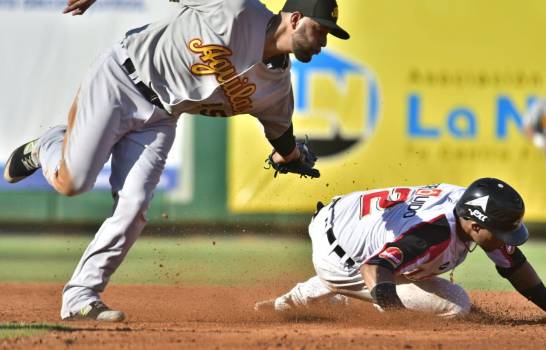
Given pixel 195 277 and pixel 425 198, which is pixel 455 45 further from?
pixel 425 198

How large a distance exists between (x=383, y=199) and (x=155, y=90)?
4.48ft

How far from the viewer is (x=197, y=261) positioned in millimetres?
9203

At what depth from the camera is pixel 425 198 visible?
5.45 meters

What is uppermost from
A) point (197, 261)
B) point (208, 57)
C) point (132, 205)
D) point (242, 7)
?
point (242, 7)

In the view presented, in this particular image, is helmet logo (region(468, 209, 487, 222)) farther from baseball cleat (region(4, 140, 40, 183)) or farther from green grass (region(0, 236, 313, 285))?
green grass (region(0, 236, 313, 285))

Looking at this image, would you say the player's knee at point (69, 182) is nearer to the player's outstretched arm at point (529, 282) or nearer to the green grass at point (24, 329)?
the green grass at point (24, 329)

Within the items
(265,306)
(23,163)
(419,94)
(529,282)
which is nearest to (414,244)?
(529,282)

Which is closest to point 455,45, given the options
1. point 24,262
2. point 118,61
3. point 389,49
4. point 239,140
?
point 389,49

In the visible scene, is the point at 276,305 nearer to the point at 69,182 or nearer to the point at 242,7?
the point at 69,182

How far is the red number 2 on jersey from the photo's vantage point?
18.2 feet

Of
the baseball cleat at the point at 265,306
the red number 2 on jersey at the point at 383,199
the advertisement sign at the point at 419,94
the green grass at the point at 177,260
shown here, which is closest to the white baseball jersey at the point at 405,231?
the red number 2 on jersey at the point at 383,199

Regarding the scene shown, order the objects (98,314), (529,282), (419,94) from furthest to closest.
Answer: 1. (419,94)
2. (529,282)
3. (98,314)

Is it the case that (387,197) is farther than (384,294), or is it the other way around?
(387,197)

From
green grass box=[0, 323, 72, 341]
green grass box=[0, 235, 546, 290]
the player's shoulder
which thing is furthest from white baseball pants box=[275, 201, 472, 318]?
green grass box=[0, 235, 546, 290]
